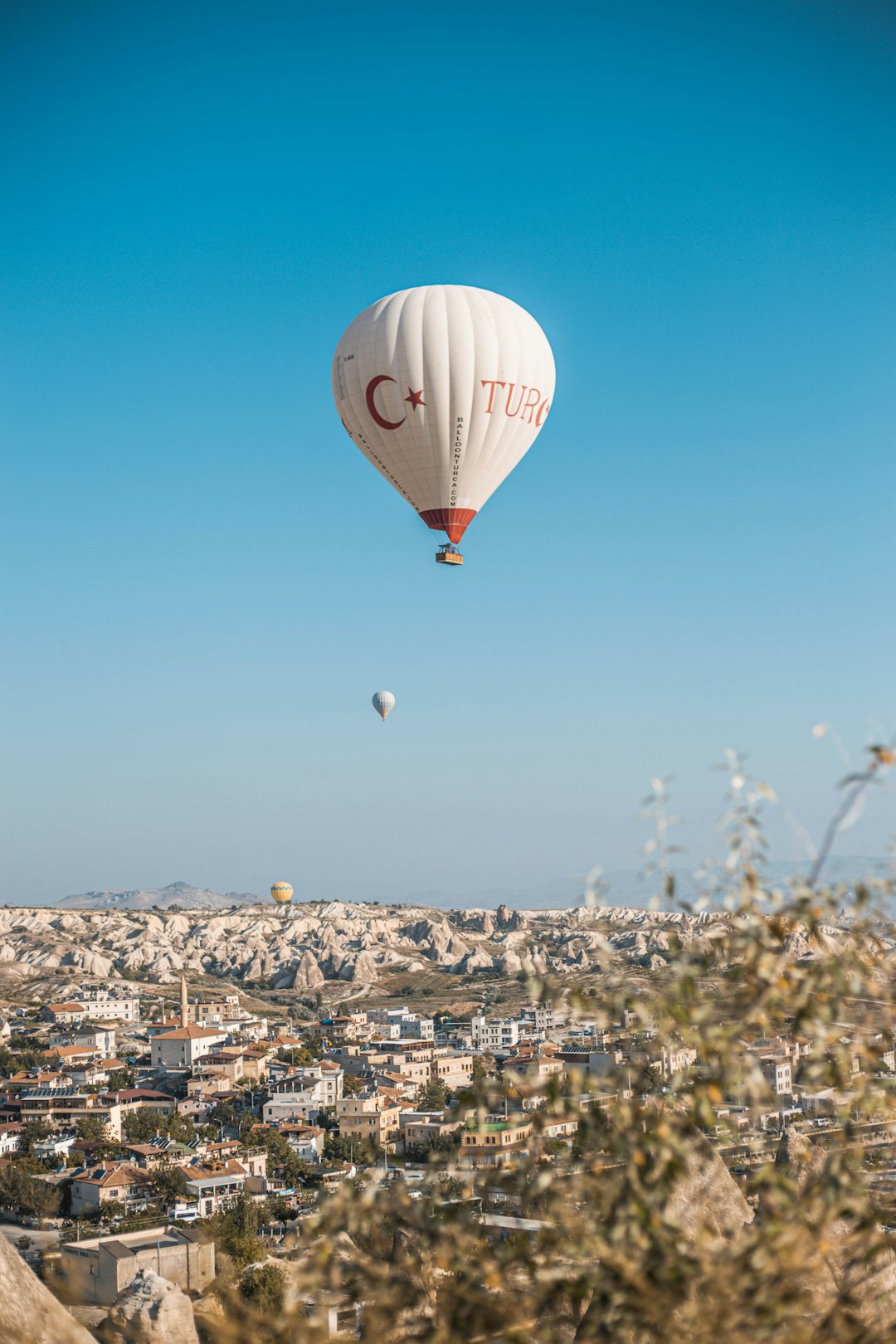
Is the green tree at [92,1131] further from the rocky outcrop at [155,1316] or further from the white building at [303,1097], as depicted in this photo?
the rocky outcrop at [155,1316]

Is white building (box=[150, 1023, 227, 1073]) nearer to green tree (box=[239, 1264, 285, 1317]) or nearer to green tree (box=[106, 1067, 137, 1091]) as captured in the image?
green tree (box=[106, 1067, 137, 1091])

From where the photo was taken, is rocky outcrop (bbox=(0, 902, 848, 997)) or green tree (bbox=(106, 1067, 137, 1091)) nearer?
green tree (bbox=(106, 1067, 137, 1091))

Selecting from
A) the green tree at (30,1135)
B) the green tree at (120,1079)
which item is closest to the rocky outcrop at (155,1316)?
the green tree at (30,1135)

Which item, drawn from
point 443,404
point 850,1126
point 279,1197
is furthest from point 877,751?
point 279,1197

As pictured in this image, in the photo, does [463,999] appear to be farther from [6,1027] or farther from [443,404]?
[443,404]

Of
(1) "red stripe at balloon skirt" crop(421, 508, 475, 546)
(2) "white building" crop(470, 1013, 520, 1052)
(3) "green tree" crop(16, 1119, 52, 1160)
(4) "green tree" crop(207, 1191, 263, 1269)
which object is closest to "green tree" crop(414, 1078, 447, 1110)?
(2) "white building" crop(470, 1013, 520, 1052)

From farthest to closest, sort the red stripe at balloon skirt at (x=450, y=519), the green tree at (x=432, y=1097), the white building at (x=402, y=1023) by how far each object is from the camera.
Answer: the white building at (x=402, y=1023), the green tree at (x=432, y=1097), the red stripe at balloon skirt at (x=450, y=519)
